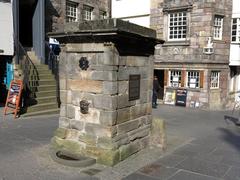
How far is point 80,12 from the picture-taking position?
18.7m

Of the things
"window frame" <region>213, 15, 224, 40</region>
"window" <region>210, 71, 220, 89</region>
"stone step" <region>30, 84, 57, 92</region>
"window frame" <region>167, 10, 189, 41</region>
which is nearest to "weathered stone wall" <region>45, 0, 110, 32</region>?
"stone step" <region>30, 84, 57, 92</region>

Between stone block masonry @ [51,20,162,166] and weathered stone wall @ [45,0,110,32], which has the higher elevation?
weathered stone wall @ [45,0,110,32]

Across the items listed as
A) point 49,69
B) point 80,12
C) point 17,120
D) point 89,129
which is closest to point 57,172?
point 89,129

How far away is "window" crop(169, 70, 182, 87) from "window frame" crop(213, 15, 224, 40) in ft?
9.69

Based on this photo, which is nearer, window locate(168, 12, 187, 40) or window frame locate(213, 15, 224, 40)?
window frame locate(213, 15, 224, 40)

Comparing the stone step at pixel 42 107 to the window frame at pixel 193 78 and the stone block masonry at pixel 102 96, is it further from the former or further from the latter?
the window frame at pixel 193 78

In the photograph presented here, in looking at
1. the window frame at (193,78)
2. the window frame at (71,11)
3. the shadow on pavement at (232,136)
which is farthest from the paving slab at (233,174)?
the window frame at (71,11)

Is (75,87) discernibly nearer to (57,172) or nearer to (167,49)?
(57,172)

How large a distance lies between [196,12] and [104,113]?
12.6 meters

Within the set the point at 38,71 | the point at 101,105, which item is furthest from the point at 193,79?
the point at 101,105

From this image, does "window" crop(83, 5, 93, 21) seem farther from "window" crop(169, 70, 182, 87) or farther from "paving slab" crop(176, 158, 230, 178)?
"paving slab" crop(176, 158, 230, 178)

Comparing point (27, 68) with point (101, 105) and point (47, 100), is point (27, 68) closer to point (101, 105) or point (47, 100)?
point (47, 100)

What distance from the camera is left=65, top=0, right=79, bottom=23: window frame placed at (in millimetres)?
17922

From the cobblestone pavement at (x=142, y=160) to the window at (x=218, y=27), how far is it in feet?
29.4
